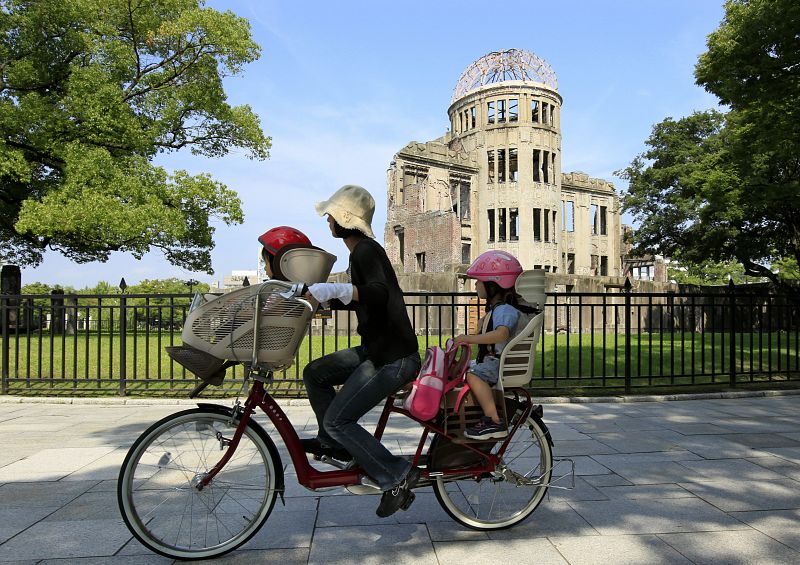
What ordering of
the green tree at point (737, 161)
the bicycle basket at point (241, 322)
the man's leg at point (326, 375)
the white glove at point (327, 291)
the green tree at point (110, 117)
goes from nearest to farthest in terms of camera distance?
the white glove at point (327, 291)
the bicycle basket at point (241, 322)
the man's leg at point (326, 375)
the green tree at point (737, 161)
the green tree at point (110, 117)

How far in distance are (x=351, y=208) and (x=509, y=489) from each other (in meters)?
2.27

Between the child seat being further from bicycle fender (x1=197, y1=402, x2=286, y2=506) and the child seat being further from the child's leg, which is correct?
bicycle fender (x1=197, y1=402, x2=286, y2=506)

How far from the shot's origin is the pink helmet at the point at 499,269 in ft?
11.9

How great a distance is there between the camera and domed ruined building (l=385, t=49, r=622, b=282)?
1789 inches

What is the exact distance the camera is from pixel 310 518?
155 inches

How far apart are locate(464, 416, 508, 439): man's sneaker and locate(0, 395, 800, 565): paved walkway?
68cm

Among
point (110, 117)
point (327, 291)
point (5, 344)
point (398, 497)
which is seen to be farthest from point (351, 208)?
point (110, 117)

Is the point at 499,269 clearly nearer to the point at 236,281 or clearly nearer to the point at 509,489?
the point at 509,489

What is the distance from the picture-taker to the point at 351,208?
127 inches

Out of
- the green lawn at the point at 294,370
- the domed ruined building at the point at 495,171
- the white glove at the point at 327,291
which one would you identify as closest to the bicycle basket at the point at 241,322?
the white glove at the point at 327,291

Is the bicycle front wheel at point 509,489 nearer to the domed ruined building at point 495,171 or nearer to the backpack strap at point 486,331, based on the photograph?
the backpack strap at point 486,331

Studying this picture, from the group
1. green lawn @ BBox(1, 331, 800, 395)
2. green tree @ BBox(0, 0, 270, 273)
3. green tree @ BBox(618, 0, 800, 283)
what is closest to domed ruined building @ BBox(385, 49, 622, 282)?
green tree @ BBox(618, 0, 800, 283)

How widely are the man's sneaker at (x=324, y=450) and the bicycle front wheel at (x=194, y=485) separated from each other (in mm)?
203

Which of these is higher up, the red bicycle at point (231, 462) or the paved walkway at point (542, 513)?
the red bicycle at point (231, 462)
